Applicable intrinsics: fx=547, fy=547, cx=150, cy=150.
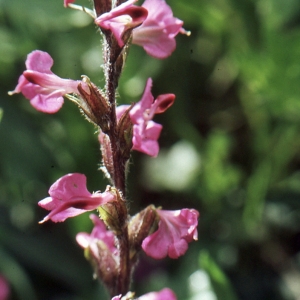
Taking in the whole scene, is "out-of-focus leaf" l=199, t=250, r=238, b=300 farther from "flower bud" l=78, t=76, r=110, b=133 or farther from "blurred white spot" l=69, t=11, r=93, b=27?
"blurred white spot" l=69, t=11, r=93, b=27

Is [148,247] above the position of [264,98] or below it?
above

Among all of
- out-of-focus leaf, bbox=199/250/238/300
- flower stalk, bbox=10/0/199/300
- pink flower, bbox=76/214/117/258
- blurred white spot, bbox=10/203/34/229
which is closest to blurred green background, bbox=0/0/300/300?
blurred white spot, bbox=10/203/34/229

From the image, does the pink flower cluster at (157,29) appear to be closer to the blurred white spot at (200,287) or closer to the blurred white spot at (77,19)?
the blurred white spot at (200,287)

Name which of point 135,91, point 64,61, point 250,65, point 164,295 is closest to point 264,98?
point 250,65

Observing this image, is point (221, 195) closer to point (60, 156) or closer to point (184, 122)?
point (184, 122)

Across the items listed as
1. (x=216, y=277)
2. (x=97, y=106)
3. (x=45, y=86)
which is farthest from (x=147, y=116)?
(x=216, y=277)

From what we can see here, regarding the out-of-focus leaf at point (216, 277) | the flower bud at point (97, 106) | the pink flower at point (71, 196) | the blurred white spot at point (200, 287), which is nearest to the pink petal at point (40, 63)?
the flower bud at point (97, 106)

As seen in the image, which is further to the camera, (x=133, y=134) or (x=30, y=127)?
(x=30, y=127)
